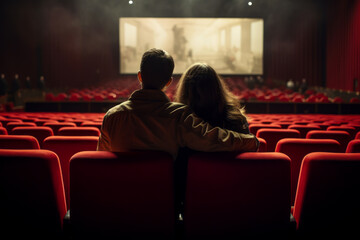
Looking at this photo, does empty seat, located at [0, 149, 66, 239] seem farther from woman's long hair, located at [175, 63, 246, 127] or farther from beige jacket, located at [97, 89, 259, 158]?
woman's long hair, located at [175, 63, 246, 127]

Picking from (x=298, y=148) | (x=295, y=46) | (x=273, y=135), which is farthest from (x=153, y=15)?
(x=298, y=148)

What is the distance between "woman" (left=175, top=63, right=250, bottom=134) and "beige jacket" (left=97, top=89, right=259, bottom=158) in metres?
0.17

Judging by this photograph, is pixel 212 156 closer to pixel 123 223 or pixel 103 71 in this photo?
pixel 123 223

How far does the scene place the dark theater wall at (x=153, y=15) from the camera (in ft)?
61.5

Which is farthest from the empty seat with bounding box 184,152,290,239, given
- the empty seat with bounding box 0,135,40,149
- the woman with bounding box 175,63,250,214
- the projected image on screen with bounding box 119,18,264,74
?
the projected image on screen with bounding box 119,18,264,74

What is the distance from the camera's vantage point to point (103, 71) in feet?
71.4

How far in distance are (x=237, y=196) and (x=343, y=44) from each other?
1700cm

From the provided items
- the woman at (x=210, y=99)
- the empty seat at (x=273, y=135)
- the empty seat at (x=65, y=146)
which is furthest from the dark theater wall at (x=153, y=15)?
the woman at (x=210, y=99)

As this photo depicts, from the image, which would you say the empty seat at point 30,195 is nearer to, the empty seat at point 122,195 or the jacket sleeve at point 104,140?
the empty seat at point 122,195

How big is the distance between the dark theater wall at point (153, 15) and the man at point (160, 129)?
17.7m

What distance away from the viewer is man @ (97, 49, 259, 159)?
151cm

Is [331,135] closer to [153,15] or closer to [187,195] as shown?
[187,195]

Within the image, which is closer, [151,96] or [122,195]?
[122,195]

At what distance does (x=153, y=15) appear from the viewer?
69.0 feet
